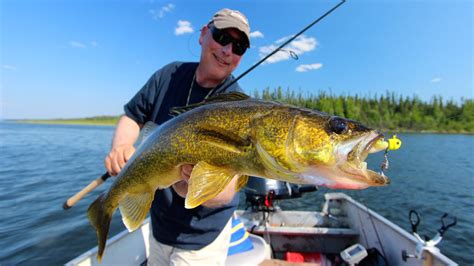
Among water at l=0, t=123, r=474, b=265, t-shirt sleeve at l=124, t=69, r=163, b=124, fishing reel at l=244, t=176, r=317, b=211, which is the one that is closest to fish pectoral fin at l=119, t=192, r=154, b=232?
t-shirt sleeve at l=124, t=69, r=163, b=124

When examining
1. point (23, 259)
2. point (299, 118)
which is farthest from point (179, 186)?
point (23, 259)

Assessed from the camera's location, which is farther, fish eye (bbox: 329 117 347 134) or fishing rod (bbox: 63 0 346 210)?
fishing rod (bbox: 63 0 346 210)

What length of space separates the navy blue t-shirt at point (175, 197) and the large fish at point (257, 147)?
781 mm

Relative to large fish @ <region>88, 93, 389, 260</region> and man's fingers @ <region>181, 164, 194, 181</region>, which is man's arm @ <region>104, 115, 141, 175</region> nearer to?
large fish @ <region>88, 93, 389, 260</region>

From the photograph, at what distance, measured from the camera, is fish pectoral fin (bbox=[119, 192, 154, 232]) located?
2379 millimetres

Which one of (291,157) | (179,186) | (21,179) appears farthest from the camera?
(21,179)

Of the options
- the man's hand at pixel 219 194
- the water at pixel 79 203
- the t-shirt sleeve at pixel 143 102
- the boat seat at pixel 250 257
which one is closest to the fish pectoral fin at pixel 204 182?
the man's hand at pixel 219 194

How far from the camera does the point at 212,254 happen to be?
3.06 metres

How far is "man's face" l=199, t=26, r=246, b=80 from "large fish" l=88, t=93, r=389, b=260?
42.3 inches

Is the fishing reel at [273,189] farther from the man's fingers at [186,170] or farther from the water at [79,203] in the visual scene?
the water at [79,203]

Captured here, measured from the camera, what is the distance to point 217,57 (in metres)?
3.05

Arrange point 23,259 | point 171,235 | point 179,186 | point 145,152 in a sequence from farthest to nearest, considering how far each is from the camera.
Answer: point 23,259, point 171,235, point 179,186, point 145,152

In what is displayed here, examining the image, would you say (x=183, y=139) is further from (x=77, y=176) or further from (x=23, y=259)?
(x=77, y=176)

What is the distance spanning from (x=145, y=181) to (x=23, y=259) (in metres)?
8.00
